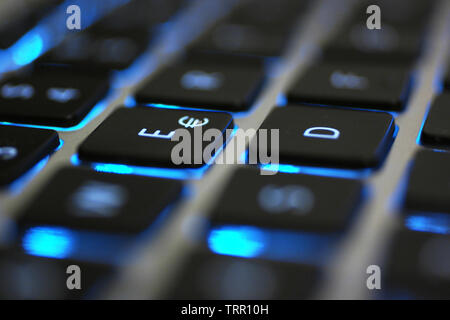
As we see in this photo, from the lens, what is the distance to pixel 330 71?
406 millimetres

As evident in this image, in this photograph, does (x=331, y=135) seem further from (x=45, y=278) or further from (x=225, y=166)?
(x=45, y=278)

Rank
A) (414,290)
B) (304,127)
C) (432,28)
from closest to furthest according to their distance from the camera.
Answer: (414,290)
(304,127)
(432,28)

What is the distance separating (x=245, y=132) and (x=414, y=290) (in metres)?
0.15

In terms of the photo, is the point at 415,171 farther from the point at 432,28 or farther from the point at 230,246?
the point at 432,28

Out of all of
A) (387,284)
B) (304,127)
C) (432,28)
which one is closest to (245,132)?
(304,127)

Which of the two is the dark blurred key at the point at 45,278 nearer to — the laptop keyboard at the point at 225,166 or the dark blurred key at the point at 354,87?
the laptop keyboard at the point at 225,166

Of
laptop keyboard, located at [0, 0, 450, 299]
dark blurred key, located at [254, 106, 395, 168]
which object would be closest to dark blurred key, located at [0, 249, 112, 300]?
laptop keyboard, located at [0, 0, 450, 299]

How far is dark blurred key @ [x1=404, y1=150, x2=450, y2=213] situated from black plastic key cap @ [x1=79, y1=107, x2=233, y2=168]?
108mm

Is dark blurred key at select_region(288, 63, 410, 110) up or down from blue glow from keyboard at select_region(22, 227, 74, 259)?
up

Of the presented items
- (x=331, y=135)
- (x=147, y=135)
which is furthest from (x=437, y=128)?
(x=147, y=135)

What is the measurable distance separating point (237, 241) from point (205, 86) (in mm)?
172

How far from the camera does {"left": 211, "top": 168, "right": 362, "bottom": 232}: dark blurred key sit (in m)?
0.25

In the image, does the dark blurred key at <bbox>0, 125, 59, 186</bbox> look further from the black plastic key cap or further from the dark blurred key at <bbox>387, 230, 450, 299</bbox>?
the dark blurred key at <bbox>387, 230, 450, 299</bbox>
